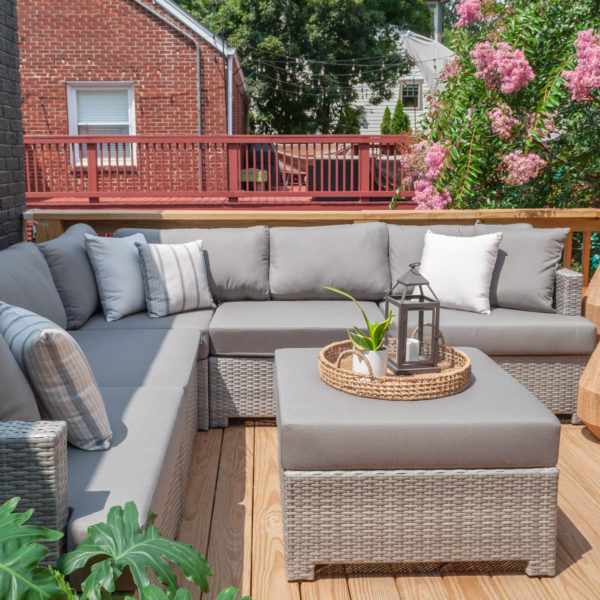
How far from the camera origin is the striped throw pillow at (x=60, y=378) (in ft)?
5.78

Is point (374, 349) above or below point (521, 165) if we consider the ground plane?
below

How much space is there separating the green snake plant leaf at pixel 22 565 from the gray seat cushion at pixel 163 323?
6.20 feet

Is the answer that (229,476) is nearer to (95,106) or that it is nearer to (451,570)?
(451,570)

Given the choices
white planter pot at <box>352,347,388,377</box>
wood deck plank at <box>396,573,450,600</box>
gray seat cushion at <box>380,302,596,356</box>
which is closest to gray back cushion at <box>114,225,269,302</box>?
gray seat cushion at <box>380,302,596,356</box>

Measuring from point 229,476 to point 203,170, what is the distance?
30.2ft

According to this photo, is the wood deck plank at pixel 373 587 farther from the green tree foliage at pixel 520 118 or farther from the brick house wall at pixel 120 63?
the brick house wall at pixel 120 63

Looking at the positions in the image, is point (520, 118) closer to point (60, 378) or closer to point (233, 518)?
point (233, 518)

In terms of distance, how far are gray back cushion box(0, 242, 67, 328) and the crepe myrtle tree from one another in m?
2.65

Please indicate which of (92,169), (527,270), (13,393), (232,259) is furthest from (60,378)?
(92,169)

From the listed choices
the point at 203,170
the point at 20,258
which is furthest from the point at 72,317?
the point at 203,170

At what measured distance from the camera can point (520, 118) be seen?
4.57 metres

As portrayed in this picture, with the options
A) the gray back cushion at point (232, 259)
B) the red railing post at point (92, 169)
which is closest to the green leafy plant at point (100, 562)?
the gray back cushion at point (232, 259)

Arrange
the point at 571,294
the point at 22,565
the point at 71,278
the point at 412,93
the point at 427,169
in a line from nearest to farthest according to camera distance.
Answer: the point at 22,565, the point at 71,278, the point at 571,294, the point at 427,169, the point at 412,93

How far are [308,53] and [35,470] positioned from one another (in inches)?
620
